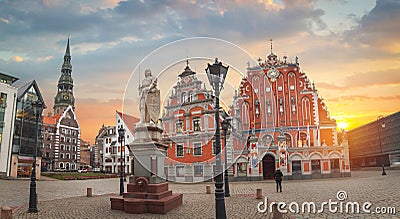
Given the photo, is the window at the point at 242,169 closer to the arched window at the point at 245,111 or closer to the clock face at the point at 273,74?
the arched window at the point at 245,111

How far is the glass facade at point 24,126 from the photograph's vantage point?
4250cm

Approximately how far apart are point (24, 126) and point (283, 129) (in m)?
36.7

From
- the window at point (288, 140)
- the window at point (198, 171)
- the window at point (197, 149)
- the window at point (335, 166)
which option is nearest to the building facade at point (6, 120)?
the window at point (198, 171)

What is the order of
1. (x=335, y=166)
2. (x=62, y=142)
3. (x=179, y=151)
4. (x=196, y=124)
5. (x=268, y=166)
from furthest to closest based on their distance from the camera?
(x=62, y=142) < (x=179, y=151) < (x=196, y=124) < (x=268, y=166) < (x=335, y=166)

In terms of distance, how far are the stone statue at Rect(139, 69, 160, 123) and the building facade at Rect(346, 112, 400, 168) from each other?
163 feet

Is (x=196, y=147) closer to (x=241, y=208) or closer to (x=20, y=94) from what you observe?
(x=241, y=208)

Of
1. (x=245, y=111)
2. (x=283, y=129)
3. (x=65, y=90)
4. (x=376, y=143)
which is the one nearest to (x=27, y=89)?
(x=245, y=111)

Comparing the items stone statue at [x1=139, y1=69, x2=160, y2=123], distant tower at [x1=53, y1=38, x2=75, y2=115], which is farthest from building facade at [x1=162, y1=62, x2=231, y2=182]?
distant tower at [x1=53, y1=38, x2=75, y2=115]

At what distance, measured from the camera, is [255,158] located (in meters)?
35.2

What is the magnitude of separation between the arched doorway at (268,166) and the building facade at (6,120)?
3267 centimetres

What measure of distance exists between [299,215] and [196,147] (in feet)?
88.2

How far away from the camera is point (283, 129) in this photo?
129ft

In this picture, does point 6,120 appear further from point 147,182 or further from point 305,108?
point 305,108

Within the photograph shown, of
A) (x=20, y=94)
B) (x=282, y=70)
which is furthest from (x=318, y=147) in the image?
(x=20, y=94)
